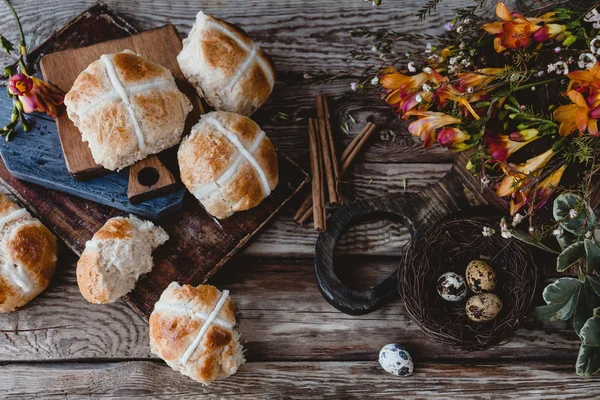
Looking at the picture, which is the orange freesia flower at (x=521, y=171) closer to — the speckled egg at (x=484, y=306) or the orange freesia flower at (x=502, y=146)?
the orange freesia flower at (x=502, y=146)

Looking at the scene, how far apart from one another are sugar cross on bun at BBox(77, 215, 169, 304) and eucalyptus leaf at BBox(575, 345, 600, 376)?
1.18 m

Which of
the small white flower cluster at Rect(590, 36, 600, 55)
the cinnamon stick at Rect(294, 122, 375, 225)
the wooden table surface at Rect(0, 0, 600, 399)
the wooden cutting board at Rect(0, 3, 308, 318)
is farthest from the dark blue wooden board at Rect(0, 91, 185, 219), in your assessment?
the small white flower cluster at Rect(590, 36, 600, 55)

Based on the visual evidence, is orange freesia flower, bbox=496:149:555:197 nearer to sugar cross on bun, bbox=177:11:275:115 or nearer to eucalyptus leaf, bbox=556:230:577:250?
eucalyptus leaf, bbox=556:230:577:250

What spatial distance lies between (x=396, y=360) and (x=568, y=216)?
23.8 inches

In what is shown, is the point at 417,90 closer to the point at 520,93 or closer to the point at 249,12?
the point at 520,93

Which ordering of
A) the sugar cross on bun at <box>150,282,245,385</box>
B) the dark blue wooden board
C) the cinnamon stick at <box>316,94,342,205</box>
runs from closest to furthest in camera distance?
the sugar cross on bun at <box>150,282,245,385</box> → the dark blue wooden board → the cinnamon stick at <box>316,94,342,205</box>

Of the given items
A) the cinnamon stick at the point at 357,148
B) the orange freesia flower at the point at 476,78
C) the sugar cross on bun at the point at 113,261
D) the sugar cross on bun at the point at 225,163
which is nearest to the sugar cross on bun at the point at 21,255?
the sugar cross on bun at the point at 113,261

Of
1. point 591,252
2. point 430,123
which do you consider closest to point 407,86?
point 430,123

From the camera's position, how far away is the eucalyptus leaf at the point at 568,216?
1578mm

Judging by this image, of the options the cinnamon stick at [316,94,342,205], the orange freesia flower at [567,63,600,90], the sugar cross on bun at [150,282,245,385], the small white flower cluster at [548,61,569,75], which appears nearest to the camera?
the orange freesia flower at [567,63,600,90]

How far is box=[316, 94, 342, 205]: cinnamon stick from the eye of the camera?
6.24 feet

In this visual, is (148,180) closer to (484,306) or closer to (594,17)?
(484,306)

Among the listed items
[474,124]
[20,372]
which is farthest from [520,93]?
[20,372]

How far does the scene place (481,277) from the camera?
5.66 feet
